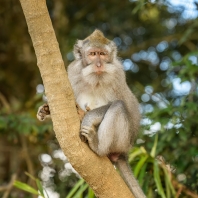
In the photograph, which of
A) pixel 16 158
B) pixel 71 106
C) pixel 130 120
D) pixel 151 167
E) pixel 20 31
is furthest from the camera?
pixel 20 31

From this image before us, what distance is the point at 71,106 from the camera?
13.0ft

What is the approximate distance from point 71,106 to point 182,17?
5615 mm

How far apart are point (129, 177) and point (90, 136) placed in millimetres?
764

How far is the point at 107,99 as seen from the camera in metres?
5.19

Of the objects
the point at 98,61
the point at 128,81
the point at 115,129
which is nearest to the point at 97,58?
the point at 98,61

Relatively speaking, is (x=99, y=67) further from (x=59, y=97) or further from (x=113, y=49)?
(x=59, y=97)

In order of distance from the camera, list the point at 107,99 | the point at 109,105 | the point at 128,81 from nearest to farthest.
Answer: the point at 109,105
the point at 107,99
the point at 128,81

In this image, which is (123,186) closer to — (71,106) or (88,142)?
(88,142)

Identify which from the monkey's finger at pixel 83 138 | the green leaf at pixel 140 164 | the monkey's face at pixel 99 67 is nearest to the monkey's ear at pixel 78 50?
the monkey's face at pixel 99 67

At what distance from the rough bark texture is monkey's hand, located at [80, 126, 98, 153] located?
19 cm

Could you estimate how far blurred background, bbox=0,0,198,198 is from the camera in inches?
239

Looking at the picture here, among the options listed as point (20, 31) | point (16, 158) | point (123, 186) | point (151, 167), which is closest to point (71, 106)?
point (123, 186)

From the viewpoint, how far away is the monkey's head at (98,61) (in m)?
5.12

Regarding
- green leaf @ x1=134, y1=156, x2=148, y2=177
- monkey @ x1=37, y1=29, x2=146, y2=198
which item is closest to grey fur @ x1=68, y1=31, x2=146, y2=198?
monkey @ x1=37, y1=29, x2=146, y2=198
